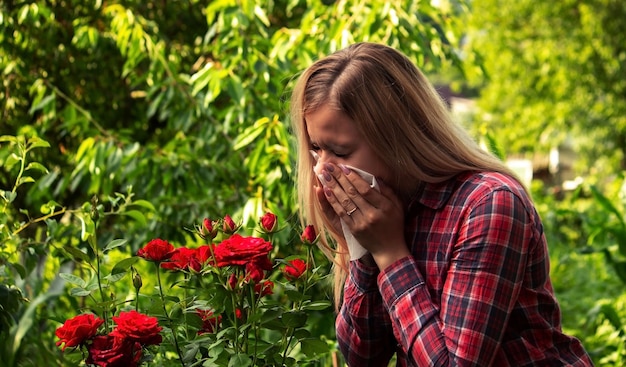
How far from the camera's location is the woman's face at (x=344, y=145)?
1799 mm

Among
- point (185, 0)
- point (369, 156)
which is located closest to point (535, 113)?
point (185, 0)

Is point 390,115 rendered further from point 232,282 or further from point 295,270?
point 232,282

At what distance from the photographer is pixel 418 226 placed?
1837 millimetres

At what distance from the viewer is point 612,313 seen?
12.6 ft

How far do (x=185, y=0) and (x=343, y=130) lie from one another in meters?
3.01

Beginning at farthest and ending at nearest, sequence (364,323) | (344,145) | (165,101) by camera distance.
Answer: (165,101) < (364,323) < (344,145)

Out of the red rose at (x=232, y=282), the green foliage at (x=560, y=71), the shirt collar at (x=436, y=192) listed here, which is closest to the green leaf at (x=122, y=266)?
the red rose at (x=232, y=282)

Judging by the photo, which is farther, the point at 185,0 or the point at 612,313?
the point at 185,0

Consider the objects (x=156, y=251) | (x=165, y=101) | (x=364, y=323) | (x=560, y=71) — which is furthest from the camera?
(x=560, y=71)

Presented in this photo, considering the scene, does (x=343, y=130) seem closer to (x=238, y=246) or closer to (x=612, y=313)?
(x=238, y=246)

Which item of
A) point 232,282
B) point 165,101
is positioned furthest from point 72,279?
point 165,101

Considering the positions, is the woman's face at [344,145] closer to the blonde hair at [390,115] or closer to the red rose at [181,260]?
the blonde hair at [390,115]

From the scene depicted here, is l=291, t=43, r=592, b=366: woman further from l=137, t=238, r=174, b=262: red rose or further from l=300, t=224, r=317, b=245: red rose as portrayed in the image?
l=137, t=238, r=174, b=262: red rose

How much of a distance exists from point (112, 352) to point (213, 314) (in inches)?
12.0
